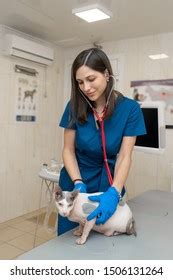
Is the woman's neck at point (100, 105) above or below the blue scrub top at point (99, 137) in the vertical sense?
above

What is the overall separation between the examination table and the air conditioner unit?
224 cm

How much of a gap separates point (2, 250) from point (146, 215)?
1506 mm

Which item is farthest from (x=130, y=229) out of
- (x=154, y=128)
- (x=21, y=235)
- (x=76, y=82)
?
(x=21, y=235)

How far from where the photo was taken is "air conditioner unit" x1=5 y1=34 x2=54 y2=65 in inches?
108

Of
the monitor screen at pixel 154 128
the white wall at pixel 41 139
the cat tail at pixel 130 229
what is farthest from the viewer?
the white wall at pixel 41 139

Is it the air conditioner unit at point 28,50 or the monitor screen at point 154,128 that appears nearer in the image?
the monitor screen at point 154,128

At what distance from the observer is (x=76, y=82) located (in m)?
1.12

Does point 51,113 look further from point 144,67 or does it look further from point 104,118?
point 104,118

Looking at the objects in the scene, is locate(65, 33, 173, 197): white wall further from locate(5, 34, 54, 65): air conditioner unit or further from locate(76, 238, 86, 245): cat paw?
locate(76, 238, 86, 245): cat paw

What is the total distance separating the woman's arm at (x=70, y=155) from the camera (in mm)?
1166

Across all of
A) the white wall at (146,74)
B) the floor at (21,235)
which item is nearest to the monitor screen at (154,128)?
the white wall at (146,74)

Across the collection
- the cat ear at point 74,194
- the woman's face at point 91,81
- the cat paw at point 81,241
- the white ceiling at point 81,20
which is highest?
the white ceiling at point 81,20

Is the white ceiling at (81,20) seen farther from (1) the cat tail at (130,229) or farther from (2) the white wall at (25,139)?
(1) the cat tail at (130,229)

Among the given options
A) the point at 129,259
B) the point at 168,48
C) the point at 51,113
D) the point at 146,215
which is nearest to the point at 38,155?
the point at 51,113
